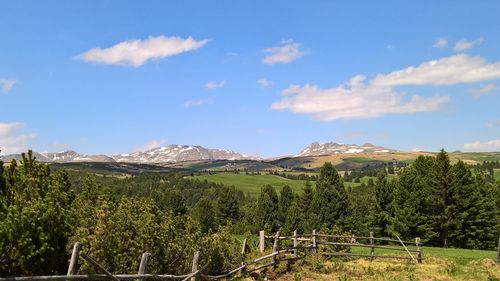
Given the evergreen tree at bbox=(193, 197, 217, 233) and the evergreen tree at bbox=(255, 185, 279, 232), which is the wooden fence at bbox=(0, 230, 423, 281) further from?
the evergreen tree at bbox=(193, 197, 217, 233)

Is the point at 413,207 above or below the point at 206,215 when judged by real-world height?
above

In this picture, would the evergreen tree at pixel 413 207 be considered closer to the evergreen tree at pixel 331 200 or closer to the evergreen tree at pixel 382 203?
the evergreen tree at pixel 382 203

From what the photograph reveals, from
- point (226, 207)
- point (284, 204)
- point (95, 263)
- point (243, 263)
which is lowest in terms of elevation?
point (226, 207)

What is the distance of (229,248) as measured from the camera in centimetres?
1836

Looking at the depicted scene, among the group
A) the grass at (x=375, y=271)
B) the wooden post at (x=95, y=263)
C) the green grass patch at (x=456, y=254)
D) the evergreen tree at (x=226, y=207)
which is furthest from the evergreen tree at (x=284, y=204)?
the wooden post at (x=95, y=263)

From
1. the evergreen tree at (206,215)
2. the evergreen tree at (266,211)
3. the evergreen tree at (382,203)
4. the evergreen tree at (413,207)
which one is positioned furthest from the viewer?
the evergreen tree at (206,215)

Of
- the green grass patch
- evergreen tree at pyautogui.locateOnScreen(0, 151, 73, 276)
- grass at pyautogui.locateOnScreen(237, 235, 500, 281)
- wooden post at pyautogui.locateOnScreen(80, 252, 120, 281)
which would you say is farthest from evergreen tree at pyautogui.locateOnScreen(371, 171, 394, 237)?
wooden post at pyautogui.locateOnScreen(80, 252, 120, 281)

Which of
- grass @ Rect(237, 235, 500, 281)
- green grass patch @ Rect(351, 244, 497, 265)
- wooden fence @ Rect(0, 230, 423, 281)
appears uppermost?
wooden fence @ Rect(0, 230, 423, 281)

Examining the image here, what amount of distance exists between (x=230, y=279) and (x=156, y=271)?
4149 mm

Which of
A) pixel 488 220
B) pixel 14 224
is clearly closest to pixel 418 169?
pixel 488 220

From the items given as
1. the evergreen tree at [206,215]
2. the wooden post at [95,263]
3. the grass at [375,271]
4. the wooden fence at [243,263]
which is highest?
the wooden post at [95,263]

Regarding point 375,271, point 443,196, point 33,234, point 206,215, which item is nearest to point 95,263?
point 33,234

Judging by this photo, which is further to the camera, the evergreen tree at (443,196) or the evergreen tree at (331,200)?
the evergreen tree at (331,200)

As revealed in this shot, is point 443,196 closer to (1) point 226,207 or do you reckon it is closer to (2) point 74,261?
(1) point 226,207
